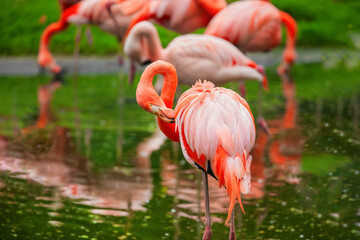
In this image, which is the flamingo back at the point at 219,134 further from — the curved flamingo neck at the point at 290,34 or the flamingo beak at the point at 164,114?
the curved flamingo neck at the point at 290,34

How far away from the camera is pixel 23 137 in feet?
19.5

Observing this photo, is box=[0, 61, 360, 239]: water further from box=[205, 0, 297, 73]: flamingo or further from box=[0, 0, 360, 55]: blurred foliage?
box=[0, 0, 360, 55]: blurred foliage

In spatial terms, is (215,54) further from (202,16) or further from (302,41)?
(302,41)

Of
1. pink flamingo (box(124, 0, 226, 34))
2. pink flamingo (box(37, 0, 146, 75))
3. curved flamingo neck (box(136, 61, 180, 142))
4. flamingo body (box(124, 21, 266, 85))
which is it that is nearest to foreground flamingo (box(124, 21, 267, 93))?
flamingo body (box(124, 21, 266, 85))

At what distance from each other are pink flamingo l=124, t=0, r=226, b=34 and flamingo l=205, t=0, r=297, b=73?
19cm

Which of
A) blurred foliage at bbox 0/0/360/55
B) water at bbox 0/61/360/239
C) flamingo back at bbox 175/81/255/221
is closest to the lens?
flamingo back at bbox 175/81/255/221

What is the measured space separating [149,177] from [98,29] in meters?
7.95

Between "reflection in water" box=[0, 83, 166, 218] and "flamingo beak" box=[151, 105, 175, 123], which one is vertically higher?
"flamingo beak" box=[151, 105, 175, 123]

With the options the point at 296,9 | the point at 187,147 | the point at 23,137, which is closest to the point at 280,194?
the point at 187,147

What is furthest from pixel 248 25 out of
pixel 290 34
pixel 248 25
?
pixel 290 34

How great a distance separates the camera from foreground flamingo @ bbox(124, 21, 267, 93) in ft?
17.0

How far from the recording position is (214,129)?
304cm

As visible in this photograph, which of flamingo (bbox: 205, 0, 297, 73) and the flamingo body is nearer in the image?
the flamingo body

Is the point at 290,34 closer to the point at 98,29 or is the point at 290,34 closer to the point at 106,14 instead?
the point at 106,14
